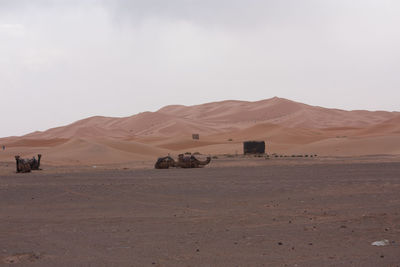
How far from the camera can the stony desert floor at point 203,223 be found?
8164 mm

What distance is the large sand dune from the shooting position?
42.8m

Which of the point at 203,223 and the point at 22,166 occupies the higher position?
the point at 22,166

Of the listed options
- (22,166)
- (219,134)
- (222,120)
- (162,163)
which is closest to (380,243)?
(162,163)

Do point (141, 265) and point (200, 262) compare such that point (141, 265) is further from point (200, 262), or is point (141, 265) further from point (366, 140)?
point (366, 140)

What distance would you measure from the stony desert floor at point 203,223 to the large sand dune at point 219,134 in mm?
20064

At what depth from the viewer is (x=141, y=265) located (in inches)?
302

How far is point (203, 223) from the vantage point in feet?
36.2

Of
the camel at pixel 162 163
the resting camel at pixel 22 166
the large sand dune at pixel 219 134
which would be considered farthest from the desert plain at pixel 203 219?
the large sand dune at pixel 219 134

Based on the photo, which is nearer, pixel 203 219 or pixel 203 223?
pixel 203 223

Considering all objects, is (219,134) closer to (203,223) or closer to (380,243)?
(203,223)

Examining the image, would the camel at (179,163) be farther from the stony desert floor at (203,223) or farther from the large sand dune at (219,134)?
the large sand dune at (219,134)

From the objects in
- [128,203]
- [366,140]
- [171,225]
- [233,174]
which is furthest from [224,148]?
[171,225]

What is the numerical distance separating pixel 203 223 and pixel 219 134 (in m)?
72.2

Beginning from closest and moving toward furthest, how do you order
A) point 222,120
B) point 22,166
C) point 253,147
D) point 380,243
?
1. point 380,243
2. point 22,166
3. point 253,147
4. point 222,120
